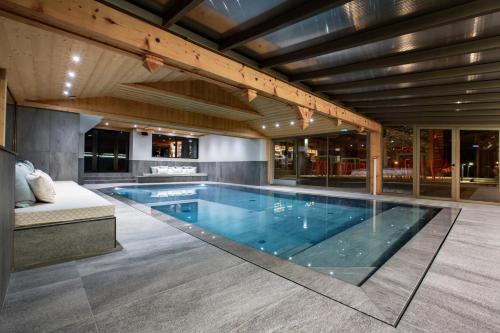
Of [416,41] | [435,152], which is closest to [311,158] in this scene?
[435,152]

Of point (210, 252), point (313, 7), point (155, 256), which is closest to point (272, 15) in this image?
point (313, 7)

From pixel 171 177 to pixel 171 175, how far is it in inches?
4.7

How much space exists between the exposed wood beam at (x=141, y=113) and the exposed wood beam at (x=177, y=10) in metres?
4.87

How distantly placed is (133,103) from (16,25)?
451 cm

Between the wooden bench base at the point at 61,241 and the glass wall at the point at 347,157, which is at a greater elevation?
the glass wall at the point at 347,157

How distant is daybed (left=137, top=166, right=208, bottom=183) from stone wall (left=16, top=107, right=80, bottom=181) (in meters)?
6.26

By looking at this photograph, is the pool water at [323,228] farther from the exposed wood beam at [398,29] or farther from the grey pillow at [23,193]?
the exposed wood beam at [398,29]

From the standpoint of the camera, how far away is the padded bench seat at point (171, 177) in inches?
481

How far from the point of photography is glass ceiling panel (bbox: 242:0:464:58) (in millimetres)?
2303

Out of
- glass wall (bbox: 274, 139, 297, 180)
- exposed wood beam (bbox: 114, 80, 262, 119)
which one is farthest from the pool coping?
glass wall (bbox: 274, 139, 297, 180)

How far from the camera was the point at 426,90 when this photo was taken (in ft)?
14.6

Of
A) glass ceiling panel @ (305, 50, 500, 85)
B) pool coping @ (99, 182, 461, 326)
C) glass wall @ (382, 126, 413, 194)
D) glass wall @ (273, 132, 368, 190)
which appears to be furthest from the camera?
glass wall @ (273, 132, 368, 190)

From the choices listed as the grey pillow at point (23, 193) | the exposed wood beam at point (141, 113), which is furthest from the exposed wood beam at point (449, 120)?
the grey pillow at point (23, 193)

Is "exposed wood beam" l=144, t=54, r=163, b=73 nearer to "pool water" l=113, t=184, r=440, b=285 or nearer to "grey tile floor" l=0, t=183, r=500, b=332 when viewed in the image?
"grey tile floor" l=0, t=183, r=500, b=332
